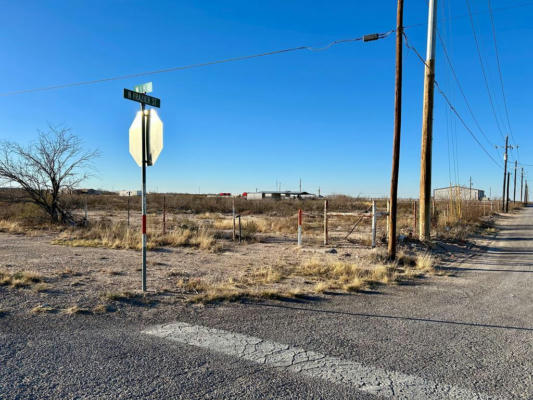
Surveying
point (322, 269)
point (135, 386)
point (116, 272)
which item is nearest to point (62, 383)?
point (135, 386)

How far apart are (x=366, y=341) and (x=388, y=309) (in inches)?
63.5

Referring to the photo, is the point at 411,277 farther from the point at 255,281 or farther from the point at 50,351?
the point at 50,351

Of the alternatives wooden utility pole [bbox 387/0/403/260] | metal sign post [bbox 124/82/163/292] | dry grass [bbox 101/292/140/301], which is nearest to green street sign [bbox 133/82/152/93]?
metal sign post [bbox 124/82/163/292]

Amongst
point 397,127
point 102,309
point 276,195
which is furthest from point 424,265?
point 276,195

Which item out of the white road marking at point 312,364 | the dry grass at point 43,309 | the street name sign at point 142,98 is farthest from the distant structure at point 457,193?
the dry grass at point 43,309

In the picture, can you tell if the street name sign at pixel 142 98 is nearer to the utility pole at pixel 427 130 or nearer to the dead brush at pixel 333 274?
the dead brush at pixel 333 274

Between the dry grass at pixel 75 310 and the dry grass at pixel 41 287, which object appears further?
the dry grass at pixel 41 287

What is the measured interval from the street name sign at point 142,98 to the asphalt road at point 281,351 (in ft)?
11.4

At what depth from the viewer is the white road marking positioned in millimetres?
3279

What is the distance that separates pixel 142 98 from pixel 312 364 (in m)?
5.12

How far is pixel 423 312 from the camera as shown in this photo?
579cm

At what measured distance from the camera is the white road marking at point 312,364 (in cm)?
328

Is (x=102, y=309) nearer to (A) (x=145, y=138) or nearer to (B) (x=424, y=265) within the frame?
(A) (x=145, y=138)

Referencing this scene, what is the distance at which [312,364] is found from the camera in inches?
150
